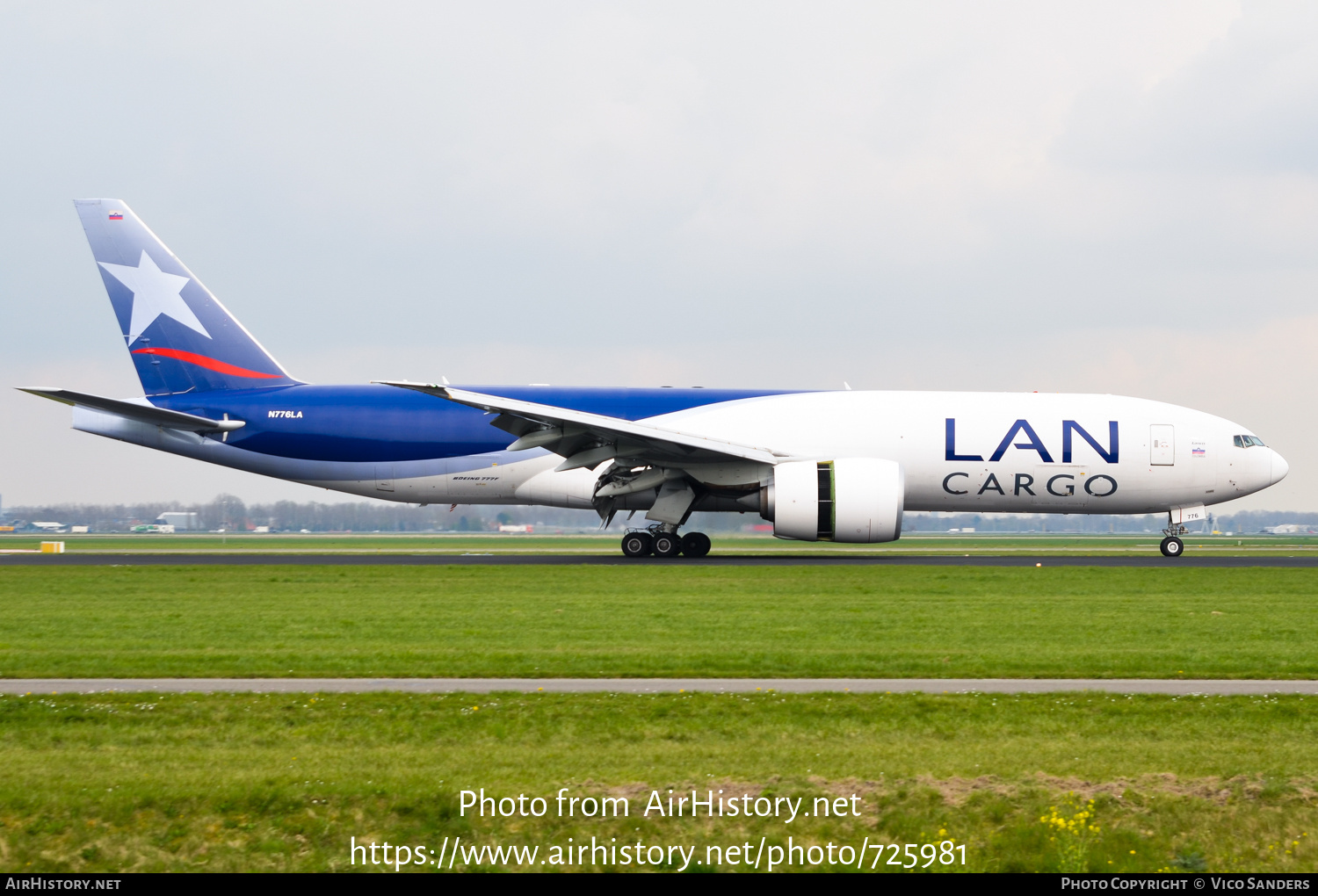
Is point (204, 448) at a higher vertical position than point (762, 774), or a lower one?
Result: higher

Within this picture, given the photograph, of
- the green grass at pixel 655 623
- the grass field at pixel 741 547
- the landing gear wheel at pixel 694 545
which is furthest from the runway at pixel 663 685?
the grass field at pixel 741 547

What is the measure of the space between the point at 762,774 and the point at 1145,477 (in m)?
25.0

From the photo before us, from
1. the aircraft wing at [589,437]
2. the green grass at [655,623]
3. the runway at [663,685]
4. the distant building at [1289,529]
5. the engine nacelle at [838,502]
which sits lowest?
the distant building at [1289,529]

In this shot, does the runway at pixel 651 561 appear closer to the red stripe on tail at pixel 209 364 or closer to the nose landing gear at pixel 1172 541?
the nose landing gear at pixel 1172 541

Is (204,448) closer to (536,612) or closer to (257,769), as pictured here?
(536,612)

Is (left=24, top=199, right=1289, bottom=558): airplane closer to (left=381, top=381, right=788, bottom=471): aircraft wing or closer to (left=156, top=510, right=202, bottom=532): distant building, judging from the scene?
(left=381, top=381, right=788, bottom=471): aircraft wing

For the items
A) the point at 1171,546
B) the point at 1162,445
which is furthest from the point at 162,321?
the point at 1171,546

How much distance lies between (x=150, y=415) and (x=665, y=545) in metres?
13.5

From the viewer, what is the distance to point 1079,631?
1495 cm

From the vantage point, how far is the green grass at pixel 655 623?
1227cm

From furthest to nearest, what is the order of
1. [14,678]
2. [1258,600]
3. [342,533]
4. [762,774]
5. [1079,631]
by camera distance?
[342,533], [1258,600], [1079,631], [14,678], [762,774]

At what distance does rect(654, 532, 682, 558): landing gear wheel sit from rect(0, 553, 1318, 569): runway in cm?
33

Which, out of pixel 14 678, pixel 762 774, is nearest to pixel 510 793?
pixel 762 774

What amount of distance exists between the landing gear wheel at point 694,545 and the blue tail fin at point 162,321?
11544mm
